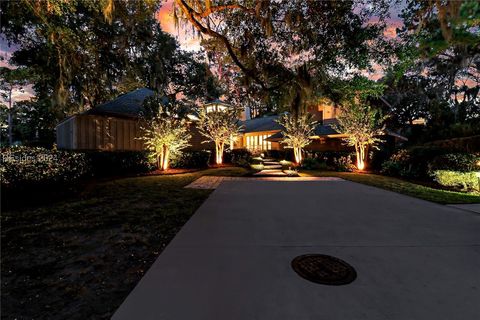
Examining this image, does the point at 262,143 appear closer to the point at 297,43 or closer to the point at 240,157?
the point at 240,157

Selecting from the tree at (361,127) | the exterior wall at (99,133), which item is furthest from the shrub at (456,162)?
the exterior wall at (99,133)

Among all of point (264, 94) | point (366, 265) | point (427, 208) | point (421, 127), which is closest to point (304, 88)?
point (264, 94)

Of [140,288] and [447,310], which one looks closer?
[447,310]

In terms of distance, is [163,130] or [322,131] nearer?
[163,130]

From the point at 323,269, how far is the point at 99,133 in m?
14.4

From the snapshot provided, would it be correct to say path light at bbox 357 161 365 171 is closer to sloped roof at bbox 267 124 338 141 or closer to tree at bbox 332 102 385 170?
tree at bbox 332 102 385 170

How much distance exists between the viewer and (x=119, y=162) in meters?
11.8

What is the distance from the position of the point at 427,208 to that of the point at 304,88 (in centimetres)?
463

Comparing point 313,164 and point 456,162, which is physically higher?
point 456,162

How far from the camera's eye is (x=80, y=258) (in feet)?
9.68

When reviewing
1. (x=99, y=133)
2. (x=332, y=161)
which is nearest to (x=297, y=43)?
(x=332, y=161)

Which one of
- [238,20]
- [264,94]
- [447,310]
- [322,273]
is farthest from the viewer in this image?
[264,94]

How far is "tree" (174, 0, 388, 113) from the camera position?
6941 mm

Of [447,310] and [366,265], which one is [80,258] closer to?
[366,265]
